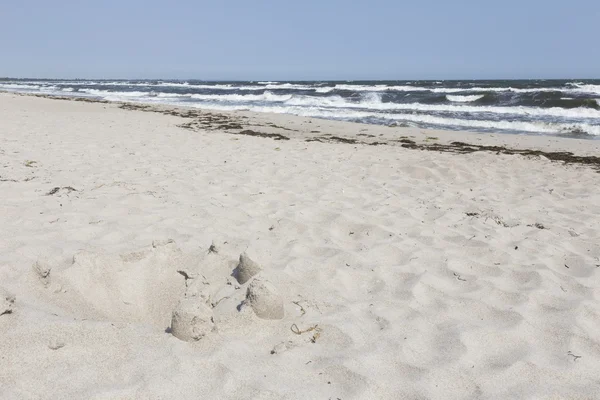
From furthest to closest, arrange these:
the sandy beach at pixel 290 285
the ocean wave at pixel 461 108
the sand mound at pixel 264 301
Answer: the ocean wave at pixel 461 108
the sand mound at pixel 264 301
the sandy beach at pixel 290 285

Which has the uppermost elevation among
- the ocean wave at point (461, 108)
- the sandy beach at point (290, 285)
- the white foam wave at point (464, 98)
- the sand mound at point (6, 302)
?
the white foam wave at point (464, 98)

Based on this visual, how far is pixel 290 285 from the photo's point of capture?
2531 mm

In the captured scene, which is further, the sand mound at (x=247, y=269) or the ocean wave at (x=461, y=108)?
the ocean wave at (x=461, y=108)

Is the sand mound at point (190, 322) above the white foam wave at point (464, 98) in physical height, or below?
below

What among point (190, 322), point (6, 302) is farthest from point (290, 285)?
point (6, 302)

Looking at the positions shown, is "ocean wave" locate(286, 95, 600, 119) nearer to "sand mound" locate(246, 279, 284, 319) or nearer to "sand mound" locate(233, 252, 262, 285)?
"sand mound" locate(233, 252, 262, 285)

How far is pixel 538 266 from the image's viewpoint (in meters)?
2.94

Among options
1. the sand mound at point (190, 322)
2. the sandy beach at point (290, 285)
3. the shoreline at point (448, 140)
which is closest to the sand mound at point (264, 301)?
the sandy beach at point (290, 285)

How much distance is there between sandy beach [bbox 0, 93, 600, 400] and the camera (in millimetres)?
1752

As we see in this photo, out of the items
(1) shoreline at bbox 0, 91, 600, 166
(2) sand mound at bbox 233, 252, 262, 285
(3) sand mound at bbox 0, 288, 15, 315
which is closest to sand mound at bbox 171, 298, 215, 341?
(2) sand mound at bbox 233, 252, 262, 285

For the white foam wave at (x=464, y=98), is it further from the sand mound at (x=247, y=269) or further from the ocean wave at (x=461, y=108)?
the sand mound at (x=247, y=269)

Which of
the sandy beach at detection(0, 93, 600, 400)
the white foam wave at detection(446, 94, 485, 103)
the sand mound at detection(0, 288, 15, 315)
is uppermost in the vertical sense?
the white foam wave at detection(446, 94, 485, 103)

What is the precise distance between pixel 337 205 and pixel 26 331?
2847mm

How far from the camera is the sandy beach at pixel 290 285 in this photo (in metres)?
1.75
